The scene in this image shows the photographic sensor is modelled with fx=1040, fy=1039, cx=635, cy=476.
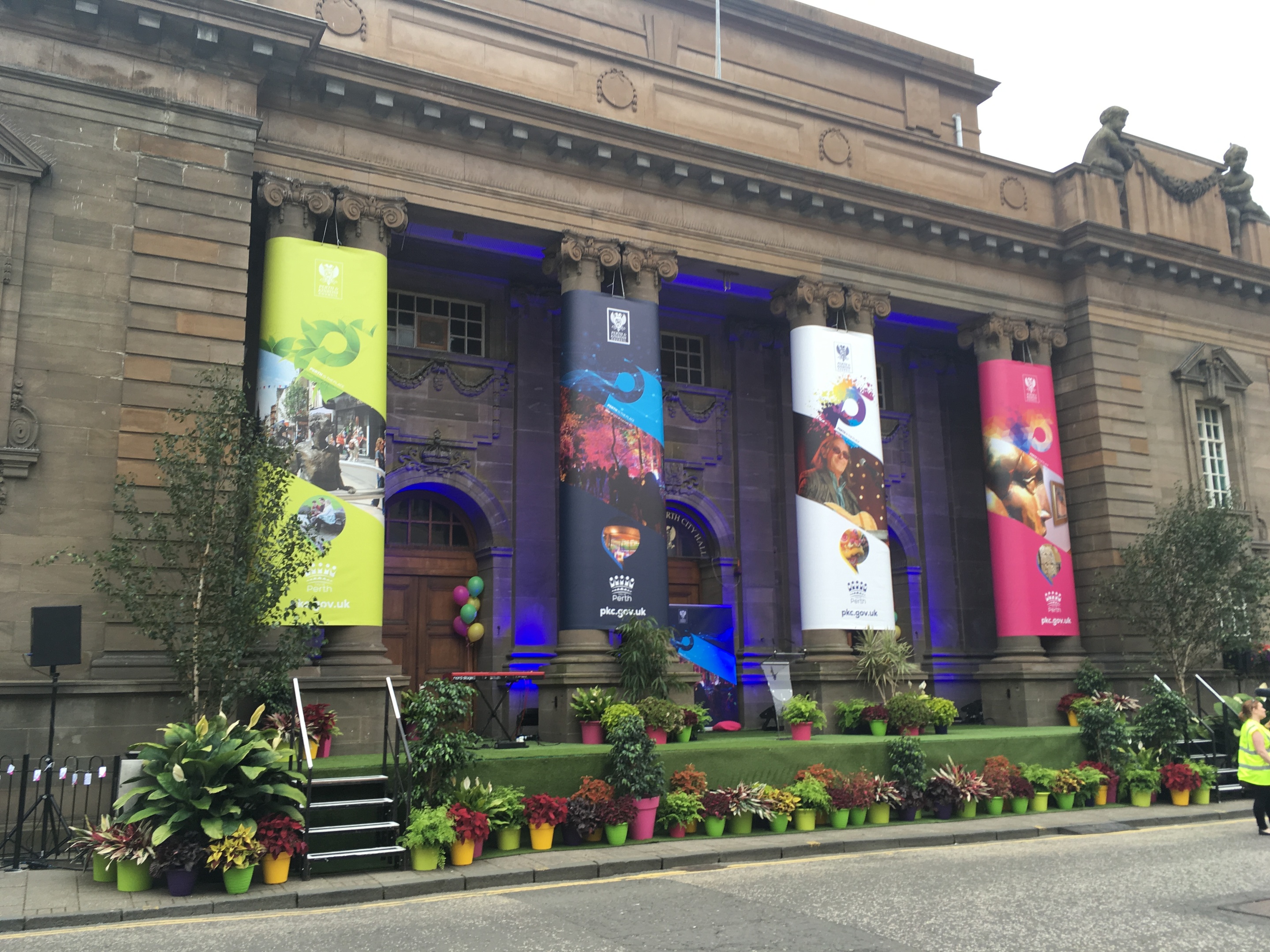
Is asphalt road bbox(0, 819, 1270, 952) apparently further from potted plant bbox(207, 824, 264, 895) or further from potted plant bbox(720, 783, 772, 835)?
potted plant bbox(720, 783, 772, 835)

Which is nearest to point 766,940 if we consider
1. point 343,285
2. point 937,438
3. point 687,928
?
point 687,928

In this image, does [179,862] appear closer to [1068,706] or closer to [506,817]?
[506,817]

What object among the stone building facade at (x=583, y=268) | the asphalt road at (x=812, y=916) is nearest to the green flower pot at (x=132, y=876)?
the asphalt road at (x=812, y=916)

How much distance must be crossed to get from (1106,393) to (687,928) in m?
18.7

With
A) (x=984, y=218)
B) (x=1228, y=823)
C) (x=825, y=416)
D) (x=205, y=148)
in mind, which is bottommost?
(x=1228, y=823)

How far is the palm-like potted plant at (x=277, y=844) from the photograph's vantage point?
1057 centimetres

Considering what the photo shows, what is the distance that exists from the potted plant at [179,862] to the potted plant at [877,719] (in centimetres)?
1155

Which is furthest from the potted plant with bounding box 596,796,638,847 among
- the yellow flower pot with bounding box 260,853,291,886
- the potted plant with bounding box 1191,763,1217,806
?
the potted plant with bounding box 1191,763,1217,806

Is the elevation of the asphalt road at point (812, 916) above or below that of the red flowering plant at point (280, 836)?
below

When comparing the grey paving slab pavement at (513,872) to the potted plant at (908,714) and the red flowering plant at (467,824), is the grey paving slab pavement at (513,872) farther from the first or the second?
the potted plant at (908,714)

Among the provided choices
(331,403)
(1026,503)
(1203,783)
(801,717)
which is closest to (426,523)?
(331,403)

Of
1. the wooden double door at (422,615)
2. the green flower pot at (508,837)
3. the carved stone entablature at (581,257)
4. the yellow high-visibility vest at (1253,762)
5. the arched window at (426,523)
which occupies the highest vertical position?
the carved stone entablature at (581,257)

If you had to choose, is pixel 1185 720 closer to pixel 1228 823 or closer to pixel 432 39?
pixel 1228 823

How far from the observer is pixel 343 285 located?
16422mm
